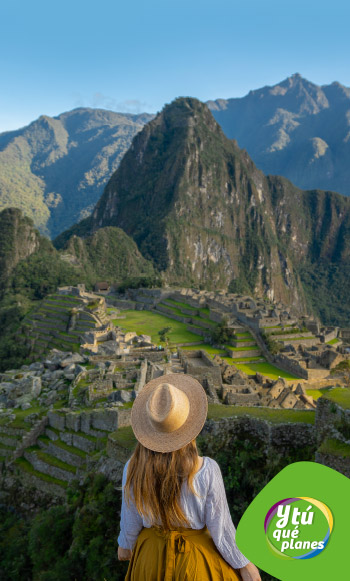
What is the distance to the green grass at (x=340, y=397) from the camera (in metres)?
7.59

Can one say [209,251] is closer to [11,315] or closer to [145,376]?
[11,315]

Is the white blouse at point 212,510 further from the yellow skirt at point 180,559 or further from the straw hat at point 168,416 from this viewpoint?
the straw hat at point 168,416

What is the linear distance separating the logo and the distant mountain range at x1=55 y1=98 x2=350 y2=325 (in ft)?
345

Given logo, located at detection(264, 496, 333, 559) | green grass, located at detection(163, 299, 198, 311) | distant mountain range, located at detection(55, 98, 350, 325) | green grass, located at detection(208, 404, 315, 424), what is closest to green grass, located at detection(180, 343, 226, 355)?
green grass, located at detection(163, 299, 198, 311)

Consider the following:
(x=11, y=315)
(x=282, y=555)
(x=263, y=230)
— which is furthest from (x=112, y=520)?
(x=263, y=230)

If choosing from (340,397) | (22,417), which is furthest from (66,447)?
(340,397)

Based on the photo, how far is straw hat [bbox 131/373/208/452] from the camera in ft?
9.11

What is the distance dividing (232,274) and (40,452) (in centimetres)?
12688

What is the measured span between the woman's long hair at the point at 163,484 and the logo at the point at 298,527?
2.66 feet

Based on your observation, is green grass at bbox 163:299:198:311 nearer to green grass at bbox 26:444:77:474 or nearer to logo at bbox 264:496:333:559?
green grass at bbox 26:444:77:474

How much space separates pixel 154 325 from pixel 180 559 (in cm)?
4005

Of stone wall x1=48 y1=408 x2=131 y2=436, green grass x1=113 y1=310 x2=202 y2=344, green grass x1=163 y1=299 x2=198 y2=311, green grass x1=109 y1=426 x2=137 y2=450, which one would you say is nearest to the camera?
green grass x1=109 y1=426 x2=137 y2=450

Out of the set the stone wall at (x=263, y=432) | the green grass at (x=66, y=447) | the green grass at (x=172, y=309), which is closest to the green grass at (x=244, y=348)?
the green grass at (x=172, y=309)

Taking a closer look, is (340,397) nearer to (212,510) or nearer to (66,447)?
(212,510)
